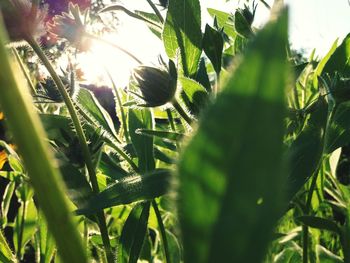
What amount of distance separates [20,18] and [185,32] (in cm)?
27

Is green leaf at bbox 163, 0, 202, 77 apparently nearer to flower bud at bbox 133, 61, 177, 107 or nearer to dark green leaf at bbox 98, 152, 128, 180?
flower bud at bbox 133, 61, 177, 107

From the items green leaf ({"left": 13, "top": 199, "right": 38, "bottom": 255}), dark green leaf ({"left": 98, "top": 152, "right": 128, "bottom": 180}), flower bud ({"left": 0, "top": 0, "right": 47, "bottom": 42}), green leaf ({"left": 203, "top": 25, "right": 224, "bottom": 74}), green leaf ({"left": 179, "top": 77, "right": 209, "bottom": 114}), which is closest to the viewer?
flower bud ({"left": 0, "top": 0, "right": 47, "bottom": 42})

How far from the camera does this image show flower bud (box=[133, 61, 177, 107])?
2.03 feet

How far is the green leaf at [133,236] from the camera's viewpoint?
65cm

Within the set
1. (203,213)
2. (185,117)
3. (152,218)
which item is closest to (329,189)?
(152,218)

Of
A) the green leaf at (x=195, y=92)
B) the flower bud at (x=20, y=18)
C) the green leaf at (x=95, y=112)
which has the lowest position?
the green leaf at (x=95, y=112)

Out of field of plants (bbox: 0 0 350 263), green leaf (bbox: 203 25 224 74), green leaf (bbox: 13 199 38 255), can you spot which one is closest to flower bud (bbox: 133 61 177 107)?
field of plants (bbox: 0 0 350 263)

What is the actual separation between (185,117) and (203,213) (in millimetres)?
460

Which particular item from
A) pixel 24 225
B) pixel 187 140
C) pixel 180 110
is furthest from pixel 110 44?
pixel 187 140

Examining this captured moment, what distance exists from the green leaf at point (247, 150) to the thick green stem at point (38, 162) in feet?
0.13

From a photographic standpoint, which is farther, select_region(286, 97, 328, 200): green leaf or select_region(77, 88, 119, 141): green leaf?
select_region(77, 88, 119, 141): green leaf

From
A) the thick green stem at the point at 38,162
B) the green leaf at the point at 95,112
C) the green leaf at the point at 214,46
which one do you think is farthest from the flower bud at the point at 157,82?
the thick green stem at the point at 38,162

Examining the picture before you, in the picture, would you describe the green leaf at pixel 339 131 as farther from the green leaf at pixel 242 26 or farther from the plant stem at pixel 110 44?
the plant stem at pixel 110 44

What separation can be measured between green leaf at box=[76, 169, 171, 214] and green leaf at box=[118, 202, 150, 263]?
5.2 inches
